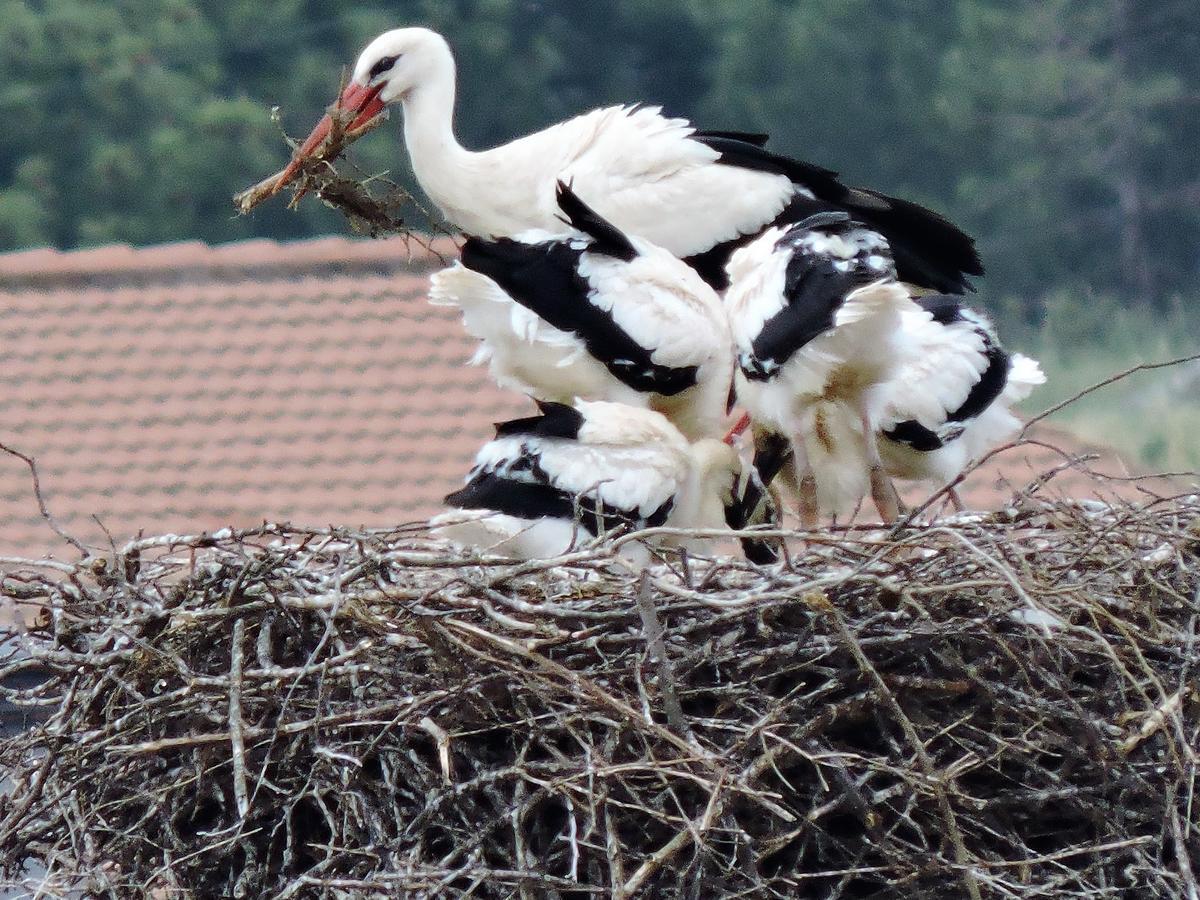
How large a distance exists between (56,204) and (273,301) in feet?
29.5

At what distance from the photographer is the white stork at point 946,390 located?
4184 millimetres

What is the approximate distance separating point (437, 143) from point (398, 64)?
24 centimetres

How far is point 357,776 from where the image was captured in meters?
3.06

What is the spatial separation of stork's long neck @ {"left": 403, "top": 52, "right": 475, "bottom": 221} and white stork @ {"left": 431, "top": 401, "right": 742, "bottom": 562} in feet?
3.96

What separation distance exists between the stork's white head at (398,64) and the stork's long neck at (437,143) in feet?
0.08

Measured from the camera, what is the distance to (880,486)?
436 centimetres

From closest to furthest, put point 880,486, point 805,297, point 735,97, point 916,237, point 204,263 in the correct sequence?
point 805,297, point 880,486, point 916,237, point 204,263, point 735,97

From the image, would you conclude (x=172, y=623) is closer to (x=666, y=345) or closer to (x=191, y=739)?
(x=191, y=739)

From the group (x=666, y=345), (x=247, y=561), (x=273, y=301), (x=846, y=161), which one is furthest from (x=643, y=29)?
(x=247, y=561)

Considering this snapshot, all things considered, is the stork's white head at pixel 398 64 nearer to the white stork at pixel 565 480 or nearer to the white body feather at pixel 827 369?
the white body feather at pixel 827 369

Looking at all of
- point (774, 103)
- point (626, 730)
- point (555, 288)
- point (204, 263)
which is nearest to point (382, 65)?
point (555, 288)

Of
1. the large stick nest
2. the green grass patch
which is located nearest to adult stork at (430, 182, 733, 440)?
the large stick nest

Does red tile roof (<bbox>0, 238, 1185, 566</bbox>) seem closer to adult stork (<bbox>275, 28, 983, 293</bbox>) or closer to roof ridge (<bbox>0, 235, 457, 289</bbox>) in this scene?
roof ridge (<bbox>0, 235, 457, 289</bbox>)

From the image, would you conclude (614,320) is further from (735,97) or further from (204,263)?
(735,97)
